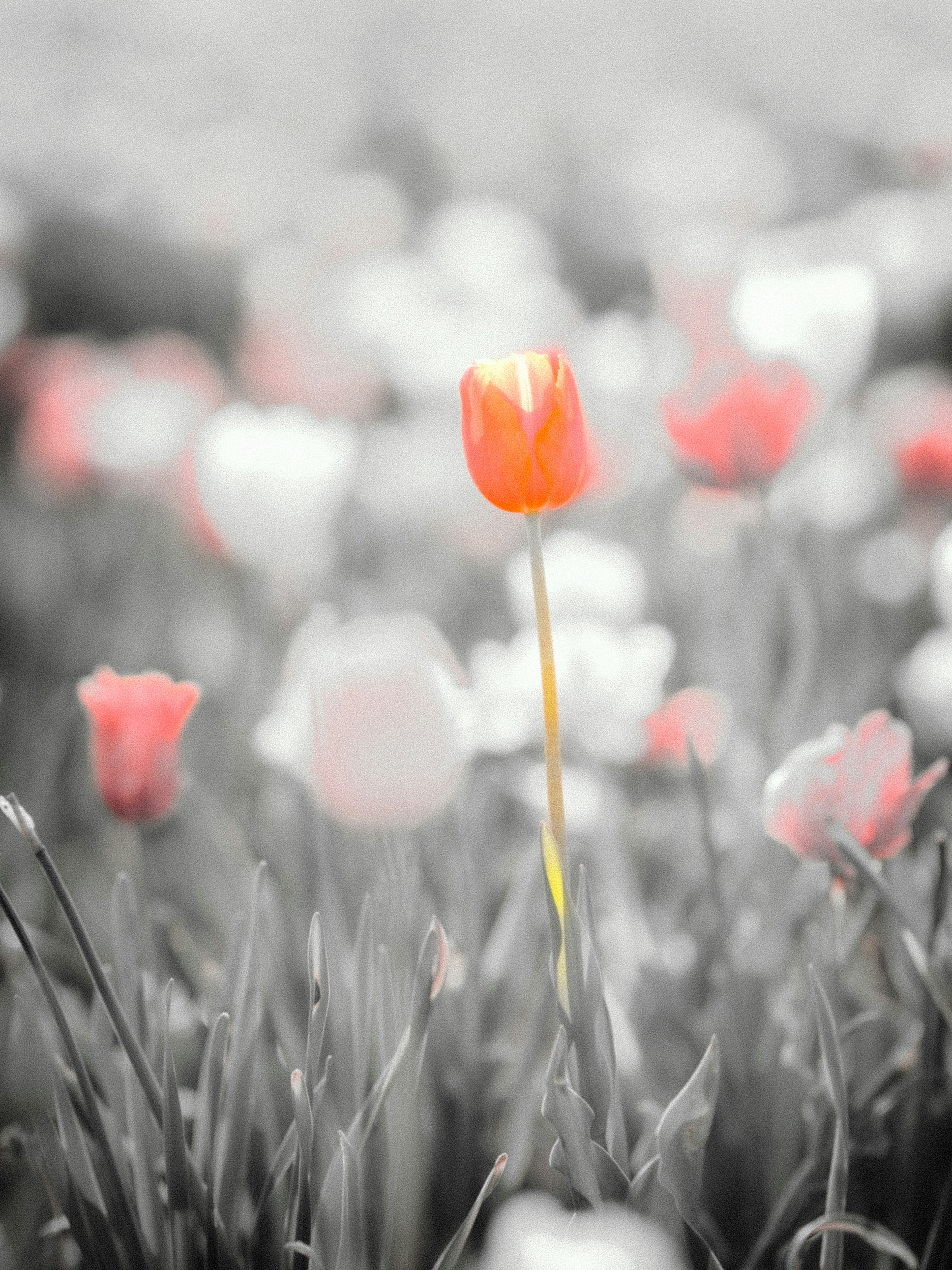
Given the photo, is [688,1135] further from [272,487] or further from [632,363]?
[632,363]

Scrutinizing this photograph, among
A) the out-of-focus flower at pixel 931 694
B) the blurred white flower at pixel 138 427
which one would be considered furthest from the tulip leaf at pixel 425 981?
the blurred white flower at pixel 138 427

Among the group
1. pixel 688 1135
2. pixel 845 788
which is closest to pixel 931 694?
pixel 845 788

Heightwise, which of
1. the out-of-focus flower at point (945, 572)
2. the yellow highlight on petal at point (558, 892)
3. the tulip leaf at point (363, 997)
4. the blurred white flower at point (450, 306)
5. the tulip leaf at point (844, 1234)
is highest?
the blurred white flower at point (450, 306)

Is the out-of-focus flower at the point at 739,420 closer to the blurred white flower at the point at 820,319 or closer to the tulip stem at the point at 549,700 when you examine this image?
the blurred white flower at the point at 820,319

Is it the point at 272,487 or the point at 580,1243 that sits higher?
the point at 272,487

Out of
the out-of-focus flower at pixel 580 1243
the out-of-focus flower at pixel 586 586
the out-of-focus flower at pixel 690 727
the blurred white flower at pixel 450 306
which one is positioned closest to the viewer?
the out-of-focus flower at pixel 580 1243

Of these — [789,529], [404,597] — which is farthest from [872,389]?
[404,597]
